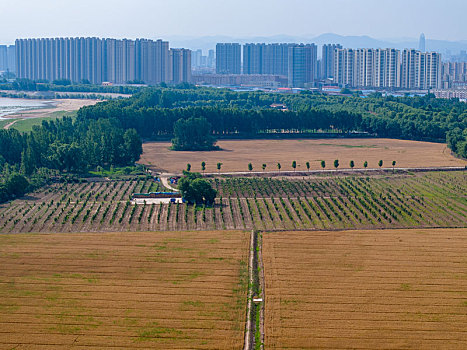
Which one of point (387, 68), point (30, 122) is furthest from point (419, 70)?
point (30, 122)

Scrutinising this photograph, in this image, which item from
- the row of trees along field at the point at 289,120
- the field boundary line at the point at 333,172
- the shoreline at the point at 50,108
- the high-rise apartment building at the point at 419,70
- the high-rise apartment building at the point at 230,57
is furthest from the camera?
the high-rise apartment building at the point at 230,57

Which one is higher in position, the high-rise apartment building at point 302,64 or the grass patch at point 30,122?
the high-rise apartment building at point 302,64

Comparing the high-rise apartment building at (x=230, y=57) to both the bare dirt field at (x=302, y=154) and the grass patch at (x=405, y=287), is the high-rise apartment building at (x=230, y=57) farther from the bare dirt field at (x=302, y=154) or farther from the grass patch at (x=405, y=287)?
the grass patch at (x=405, y=287)

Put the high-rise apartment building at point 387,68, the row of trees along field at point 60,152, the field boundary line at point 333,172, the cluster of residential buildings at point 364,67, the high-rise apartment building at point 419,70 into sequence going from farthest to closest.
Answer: the high-rise apartment building at point 387,68 → the cluster of residential buildings at point 364,67 → the high-rise apartment building at point 419,70 → the field boundary line at point 333,172 → the row of trees along field at point 60,152

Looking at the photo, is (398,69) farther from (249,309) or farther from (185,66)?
(249,309)

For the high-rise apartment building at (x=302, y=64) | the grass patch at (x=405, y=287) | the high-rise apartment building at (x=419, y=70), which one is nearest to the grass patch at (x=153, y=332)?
the grass patch at (x=405, y=287)

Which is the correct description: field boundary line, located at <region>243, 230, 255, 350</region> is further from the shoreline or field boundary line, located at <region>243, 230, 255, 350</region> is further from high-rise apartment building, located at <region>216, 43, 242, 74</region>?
high-rise apartment building, located at <region>216, 43, 242, 74</region>

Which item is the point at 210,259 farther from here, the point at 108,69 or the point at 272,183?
the point at 108,69

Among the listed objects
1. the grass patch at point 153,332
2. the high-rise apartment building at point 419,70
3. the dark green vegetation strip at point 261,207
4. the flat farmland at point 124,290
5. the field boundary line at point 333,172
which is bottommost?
the grass patch at point 153,332
